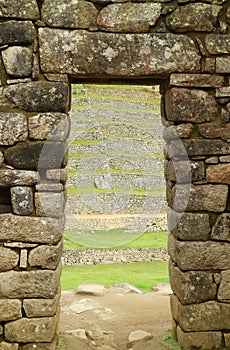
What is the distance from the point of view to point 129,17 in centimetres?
522

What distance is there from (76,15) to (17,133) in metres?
1.53

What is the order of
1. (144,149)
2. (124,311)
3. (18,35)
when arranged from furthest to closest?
(144,149), (124,311), (18,35)

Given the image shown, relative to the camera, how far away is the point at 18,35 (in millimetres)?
5086

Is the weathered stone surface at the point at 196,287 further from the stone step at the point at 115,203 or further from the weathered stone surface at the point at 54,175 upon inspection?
the stone step at the point at 115,203

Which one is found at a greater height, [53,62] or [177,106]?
[53,62]

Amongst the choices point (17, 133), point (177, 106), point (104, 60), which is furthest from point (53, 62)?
point (177, 106)

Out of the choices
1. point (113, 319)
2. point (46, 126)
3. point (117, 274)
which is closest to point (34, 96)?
point (46, 126)

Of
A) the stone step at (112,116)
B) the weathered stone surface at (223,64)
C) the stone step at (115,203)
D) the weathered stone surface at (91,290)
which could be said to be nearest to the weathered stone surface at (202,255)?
the weathered stone surface at (223,64)

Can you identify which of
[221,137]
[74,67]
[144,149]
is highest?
[74,67]

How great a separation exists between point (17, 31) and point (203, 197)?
9.51 ft

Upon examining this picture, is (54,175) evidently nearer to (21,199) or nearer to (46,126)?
(21,199)

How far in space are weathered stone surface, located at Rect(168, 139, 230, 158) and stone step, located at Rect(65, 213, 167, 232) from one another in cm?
1200

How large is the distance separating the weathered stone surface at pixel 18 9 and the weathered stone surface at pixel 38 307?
3255 mm

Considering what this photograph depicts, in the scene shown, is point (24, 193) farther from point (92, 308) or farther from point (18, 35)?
point (92, 308)
